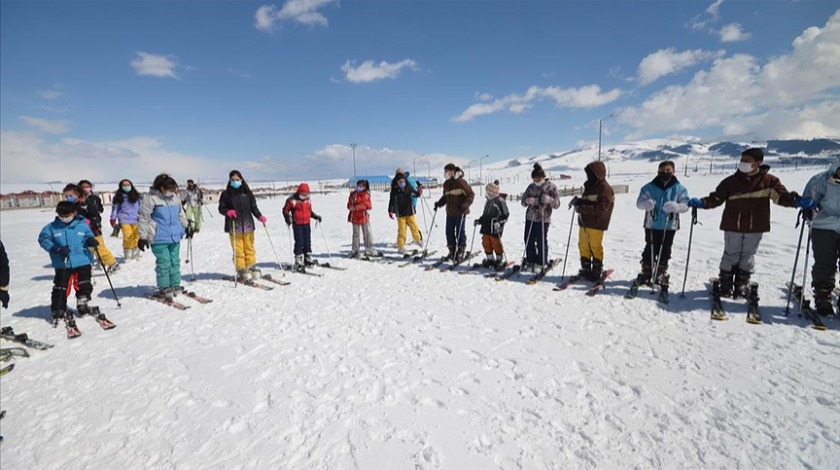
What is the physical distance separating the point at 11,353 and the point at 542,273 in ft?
27.5

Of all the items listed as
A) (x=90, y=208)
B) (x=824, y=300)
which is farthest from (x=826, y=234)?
(x=90, y=208)

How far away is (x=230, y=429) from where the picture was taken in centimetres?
314

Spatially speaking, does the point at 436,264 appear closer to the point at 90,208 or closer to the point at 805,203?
the point at 805,203

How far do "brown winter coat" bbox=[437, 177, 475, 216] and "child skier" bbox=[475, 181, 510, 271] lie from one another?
1.67ft

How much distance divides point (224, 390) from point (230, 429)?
0.70m

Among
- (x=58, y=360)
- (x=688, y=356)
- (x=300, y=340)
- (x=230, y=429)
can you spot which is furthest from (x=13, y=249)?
(x=688, y=356)

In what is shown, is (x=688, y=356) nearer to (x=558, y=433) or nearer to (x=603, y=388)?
(x=603, y=388)

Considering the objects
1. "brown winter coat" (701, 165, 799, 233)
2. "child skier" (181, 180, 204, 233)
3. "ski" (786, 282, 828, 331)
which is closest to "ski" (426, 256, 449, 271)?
"brown winter coat" (701, 165, 799, 233)

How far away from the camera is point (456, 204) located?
29.0 feet

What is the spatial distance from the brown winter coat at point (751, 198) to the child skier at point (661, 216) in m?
0.57

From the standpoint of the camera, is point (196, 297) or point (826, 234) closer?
point (826, 234)

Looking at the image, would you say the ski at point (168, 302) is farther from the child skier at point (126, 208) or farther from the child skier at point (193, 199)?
the child skier at point (193, 199)

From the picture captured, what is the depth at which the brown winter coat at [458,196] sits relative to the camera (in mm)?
8656

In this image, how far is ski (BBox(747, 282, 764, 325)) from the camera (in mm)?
4809
